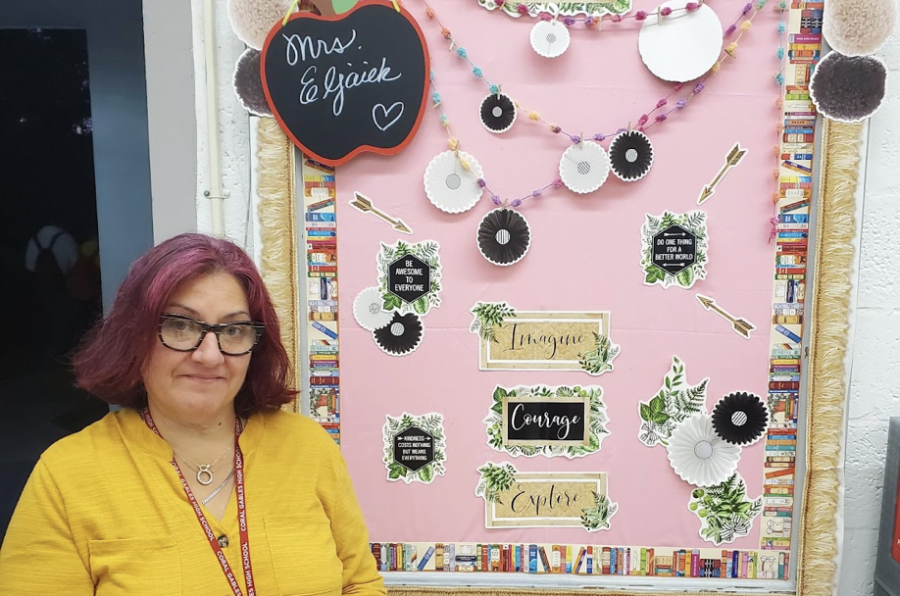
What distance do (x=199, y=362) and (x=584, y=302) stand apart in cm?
73

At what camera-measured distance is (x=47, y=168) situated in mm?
1209

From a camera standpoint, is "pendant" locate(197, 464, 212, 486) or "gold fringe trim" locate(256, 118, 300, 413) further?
"gold fringe trim" locate(256, 118, 300, 413)

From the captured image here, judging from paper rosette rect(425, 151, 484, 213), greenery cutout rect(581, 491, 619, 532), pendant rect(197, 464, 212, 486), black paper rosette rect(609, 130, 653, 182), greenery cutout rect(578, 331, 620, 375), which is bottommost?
greenery cutout rect(581, 491, 619, 532)

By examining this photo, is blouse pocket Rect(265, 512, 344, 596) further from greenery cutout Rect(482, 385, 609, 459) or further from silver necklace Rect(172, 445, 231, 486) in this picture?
greenery cutout Rect(482, 385, 609, 459)

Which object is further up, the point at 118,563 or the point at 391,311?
the point at 391,311

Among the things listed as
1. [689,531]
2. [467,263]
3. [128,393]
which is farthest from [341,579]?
[689,531]

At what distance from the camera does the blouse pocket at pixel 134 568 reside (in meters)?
0.75

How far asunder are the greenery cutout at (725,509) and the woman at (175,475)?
2.53 ft

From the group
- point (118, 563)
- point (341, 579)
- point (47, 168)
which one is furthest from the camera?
point (47, 168)

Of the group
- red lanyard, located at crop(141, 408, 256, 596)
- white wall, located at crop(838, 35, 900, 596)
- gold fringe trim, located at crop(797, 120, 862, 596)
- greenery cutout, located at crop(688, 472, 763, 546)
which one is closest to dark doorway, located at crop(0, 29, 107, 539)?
red lanyard, located at crop(141, 408, 256, 596)

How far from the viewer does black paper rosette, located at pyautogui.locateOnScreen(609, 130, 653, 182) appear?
108 cm

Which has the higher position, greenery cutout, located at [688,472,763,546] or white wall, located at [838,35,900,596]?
white wall, located at [838,35,900,596]

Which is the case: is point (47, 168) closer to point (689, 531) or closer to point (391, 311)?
point (391, 311)

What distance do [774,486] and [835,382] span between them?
0.25m
